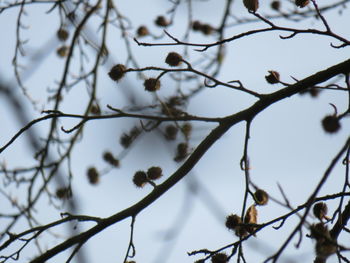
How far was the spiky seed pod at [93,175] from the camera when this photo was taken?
4.12 m

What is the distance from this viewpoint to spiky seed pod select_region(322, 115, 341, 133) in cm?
225

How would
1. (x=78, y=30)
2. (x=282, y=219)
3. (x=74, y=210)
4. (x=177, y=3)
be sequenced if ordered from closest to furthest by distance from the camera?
1. (x=282, y=219)
2. (x=74, y=210)
3. (x=78, y=30)
4. (x=177, y=3)

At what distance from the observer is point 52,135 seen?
138 inches

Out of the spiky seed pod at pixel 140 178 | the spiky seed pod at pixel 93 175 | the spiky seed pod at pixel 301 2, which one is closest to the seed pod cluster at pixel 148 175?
the spiky seed pod at pixel 140 178

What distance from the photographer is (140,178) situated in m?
2.51

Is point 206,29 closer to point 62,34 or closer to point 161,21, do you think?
point 161,21

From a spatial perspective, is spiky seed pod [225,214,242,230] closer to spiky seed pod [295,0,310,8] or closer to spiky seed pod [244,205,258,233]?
spiky seed pod [244,205,258,233]

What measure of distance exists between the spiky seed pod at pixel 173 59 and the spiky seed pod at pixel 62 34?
148 cm

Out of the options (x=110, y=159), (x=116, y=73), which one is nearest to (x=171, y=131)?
(x=110, y=159)

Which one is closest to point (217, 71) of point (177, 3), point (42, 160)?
point (177, 3)

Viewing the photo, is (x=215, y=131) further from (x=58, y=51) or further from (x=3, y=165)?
(x=58, y=51)

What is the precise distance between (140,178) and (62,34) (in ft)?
6.31

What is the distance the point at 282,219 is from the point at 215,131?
417mm

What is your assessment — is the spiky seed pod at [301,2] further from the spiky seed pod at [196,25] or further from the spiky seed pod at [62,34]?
the spiky seed pod at [196,25]
